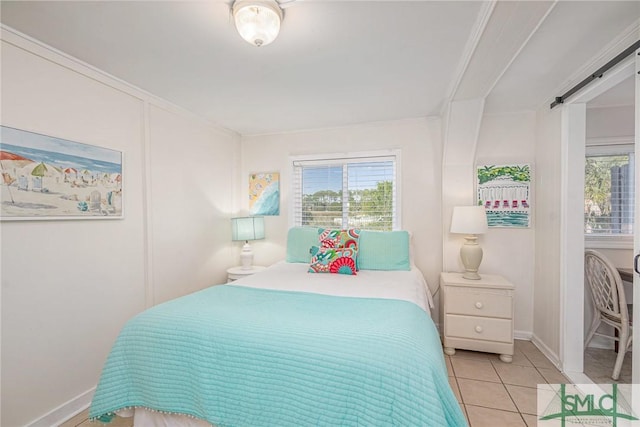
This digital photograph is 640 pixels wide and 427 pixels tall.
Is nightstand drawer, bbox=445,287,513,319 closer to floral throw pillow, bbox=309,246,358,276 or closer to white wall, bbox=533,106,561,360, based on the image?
white wall, bbox=533,106,561,360

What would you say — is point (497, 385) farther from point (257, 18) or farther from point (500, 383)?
point (257, 18)

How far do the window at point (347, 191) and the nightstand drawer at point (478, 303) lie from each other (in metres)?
0.96

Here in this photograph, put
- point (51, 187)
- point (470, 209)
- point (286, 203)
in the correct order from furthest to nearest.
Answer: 1. point (286, 203)
2. point (470, 209)
3. point (51, 187)

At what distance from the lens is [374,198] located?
3.30 m

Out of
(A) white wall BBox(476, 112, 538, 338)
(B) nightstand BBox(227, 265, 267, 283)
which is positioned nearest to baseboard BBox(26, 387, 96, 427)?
(B) nightstand BBox(227, 265, 267, 283)

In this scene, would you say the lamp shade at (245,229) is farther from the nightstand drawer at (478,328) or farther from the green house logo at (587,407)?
the green house logo at (587,407)

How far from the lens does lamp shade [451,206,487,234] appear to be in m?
2.55

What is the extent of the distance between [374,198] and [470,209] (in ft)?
3.40

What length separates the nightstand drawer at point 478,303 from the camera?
7.86 feet

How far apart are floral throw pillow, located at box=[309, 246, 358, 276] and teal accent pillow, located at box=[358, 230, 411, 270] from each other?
0.49ft

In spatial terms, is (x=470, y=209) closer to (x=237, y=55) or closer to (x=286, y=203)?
(x=286, y=203)

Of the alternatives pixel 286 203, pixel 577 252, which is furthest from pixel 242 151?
pixel 577 252

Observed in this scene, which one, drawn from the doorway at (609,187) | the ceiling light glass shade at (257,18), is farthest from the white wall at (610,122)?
the ceiling light glass shade at (257,18)

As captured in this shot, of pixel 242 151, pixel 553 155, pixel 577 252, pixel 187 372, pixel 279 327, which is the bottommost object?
pixel 187 372
